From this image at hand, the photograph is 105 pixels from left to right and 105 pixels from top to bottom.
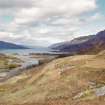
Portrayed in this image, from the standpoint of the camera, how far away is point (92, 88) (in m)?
44.1

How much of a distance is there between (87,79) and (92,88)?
4154 mm

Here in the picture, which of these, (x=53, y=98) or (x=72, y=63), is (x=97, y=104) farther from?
(x=72, y=63)

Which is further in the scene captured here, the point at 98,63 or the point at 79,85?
the point at 98,63

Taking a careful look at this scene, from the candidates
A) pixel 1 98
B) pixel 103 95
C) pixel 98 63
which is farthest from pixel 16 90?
pixel 103 95

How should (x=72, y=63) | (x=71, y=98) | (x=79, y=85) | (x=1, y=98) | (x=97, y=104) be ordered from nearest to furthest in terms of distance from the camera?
(x=97, y=104) → (x=71, y=98) → (x=79, y=85) → (x=1, y=98) → (x=72, y=63)

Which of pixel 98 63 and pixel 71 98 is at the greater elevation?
pixel 98 63

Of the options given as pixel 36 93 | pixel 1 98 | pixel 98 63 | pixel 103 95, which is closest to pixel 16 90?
pixel 1 98

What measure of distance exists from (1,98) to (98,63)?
63.2ft

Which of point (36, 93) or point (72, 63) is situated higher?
point (72, 63)

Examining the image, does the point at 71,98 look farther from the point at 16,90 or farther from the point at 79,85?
the point at 16,90

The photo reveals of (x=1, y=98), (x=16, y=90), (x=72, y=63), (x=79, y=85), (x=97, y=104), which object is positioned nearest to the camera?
(x=97, y=104)

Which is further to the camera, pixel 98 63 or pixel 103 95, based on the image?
pixel 98 63

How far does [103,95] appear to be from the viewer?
127 ft

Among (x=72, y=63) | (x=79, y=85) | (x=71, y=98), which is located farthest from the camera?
(x=72, y=63)
